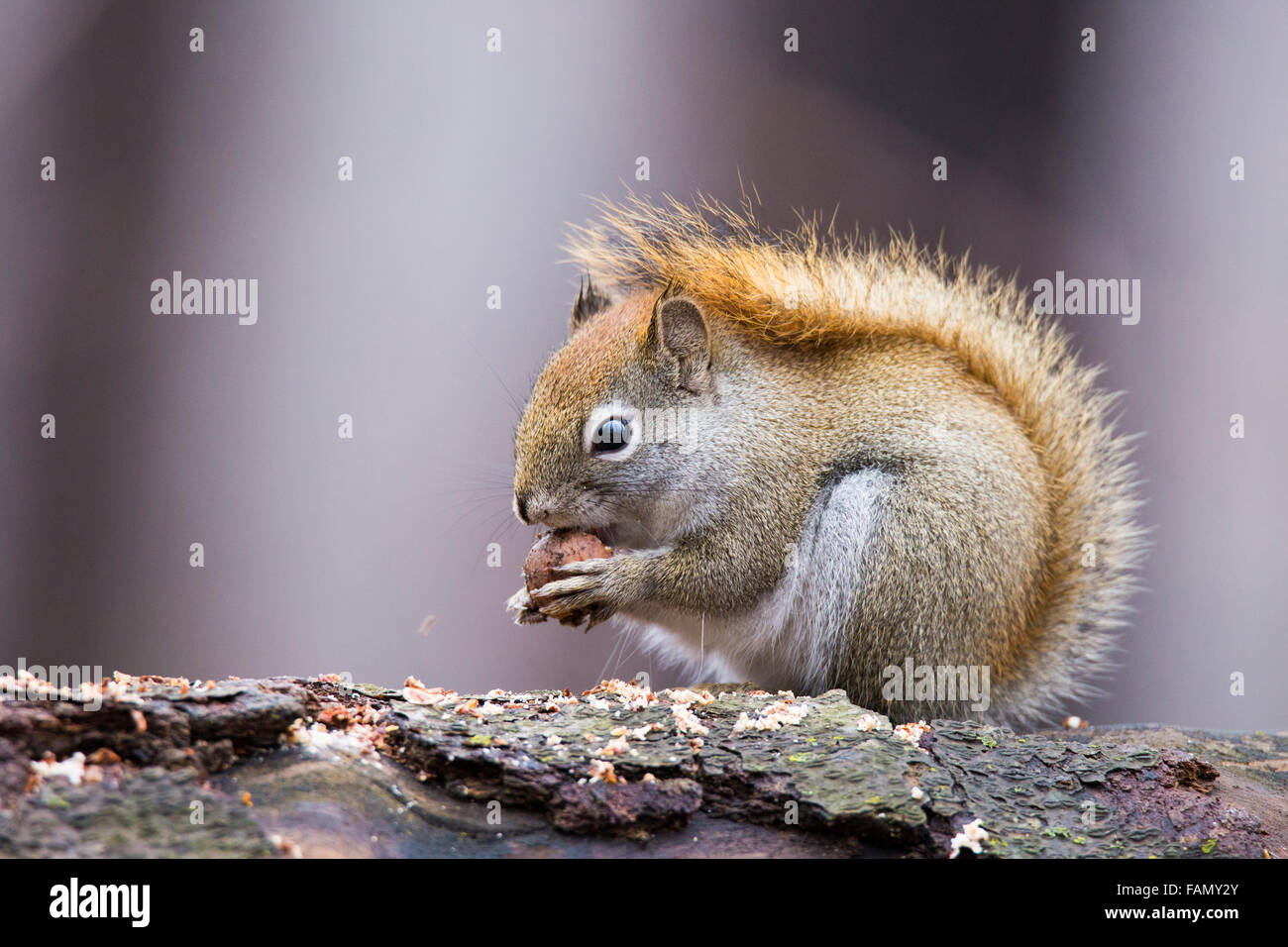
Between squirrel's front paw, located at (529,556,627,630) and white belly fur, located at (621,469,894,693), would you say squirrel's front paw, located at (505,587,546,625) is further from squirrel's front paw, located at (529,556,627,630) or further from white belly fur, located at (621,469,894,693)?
white belly fur, located at (621,469,894,693)

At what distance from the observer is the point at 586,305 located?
7.63ft

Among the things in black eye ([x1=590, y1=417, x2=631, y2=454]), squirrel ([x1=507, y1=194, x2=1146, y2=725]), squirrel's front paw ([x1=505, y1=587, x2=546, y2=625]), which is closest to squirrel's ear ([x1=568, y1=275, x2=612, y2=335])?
squirrel ([x1=507, y1=194, x2=1146, y2=725])

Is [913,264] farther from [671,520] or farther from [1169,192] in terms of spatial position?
[1169,192]

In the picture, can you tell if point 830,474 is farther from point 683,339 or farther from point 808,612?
point 683,339

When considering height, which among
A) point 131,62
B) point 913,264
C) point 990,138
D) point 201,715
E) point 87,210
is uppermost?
point 131,62

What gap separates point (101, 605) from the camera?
286 centimetres

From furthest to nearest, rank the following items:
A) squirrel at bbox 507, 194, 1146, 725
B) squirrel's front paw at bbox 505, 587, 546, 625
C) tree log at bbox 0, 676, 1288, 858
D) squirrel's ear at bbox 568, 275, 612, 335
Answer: squirrel's ear at bbox 568, 275, 612, 335 → squirrel's front paw at bbox 505, 587, 546, 625 → squirrel at bbox 507, 194, 1146, 725 → tree log at bbox 0, 676, 1288, 858

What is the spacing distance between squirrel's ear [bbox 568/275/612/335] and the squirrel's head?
0.80ft

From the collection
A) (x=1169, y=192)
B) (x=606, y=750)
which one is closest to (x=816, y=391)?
(x=606, y=750)

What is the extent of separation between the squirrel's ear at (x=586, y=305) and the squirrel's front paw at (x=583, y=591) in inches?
25.5

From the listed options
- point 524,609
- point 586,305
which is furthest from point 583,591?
point 586,305

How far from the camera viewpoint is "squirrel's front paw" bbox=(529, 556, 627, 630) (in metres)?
1.85

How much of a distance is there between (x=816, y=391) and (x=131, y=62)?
2.21m

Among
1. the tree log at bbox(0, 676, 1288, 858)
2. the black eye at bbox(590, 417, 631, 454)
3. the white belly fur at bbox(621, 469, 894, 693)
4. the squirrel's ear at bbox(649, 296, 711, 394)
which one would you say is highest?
the squirrel's ear at bbox(649, 296, 711, 394)
